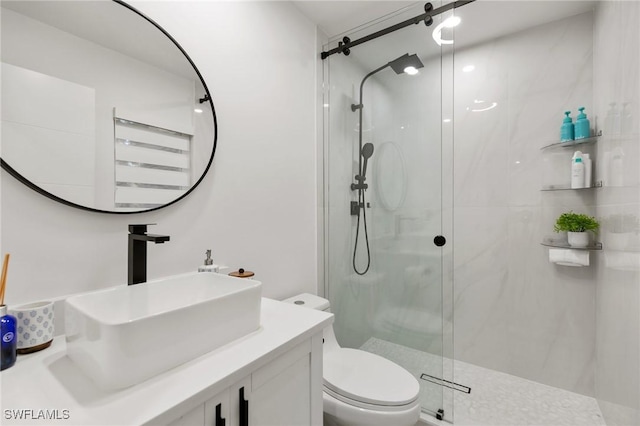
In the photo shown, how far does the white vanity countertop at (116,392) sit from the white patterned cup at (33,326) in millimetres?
23

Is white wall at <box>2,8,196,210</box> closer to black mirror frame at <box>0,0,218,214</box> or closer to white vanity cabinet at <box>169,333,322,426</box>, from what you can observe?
black mirror frame at <box>0,0,218,214</box>

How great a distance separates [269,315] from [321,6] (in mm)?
1855

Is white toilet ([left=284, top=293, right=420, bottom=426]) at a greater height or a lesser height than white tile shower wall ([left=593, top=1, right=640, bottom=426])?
lesser

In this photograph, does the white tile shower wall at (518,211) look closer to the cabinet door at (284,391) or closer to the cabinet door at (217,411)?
the cabinet door at (284,391)

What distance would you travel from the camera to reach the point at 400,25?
1.79m

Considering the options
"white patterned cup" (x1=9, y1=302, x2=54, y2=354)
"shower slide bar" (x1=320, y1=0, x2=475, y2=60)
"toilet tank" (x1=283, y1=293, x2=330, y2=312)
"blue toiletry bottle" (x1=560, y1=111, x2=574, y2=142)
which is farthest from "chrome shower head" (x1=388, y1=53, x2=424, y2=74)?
"white patterned cup" (x1=9, y1=302, x2=54, y2=354)

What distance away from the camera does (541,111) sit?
208cm

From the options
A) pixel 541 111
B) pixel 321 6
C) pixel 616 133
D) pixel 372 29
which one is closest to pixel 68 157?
pixel 321 6

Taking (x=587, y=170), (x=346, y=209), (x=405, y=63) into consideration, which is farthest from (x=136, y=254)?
(x=587, y=170)

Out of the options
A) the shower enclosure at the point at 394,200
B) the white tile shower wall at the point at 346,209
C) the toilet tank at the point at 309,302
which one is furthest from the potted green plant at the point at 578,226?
the toilet tank at the point at 309,302

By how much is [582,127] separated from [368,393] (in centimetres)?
200

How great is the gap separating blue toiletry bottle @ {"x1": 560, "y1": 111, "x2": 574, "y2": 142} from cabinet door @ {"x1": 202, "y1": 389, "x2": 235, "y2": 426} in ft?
7.68

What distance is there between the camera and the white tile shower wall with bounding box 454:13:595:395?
1983 millimetres

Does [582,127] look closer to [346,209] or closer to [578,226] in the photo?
[578,226]
